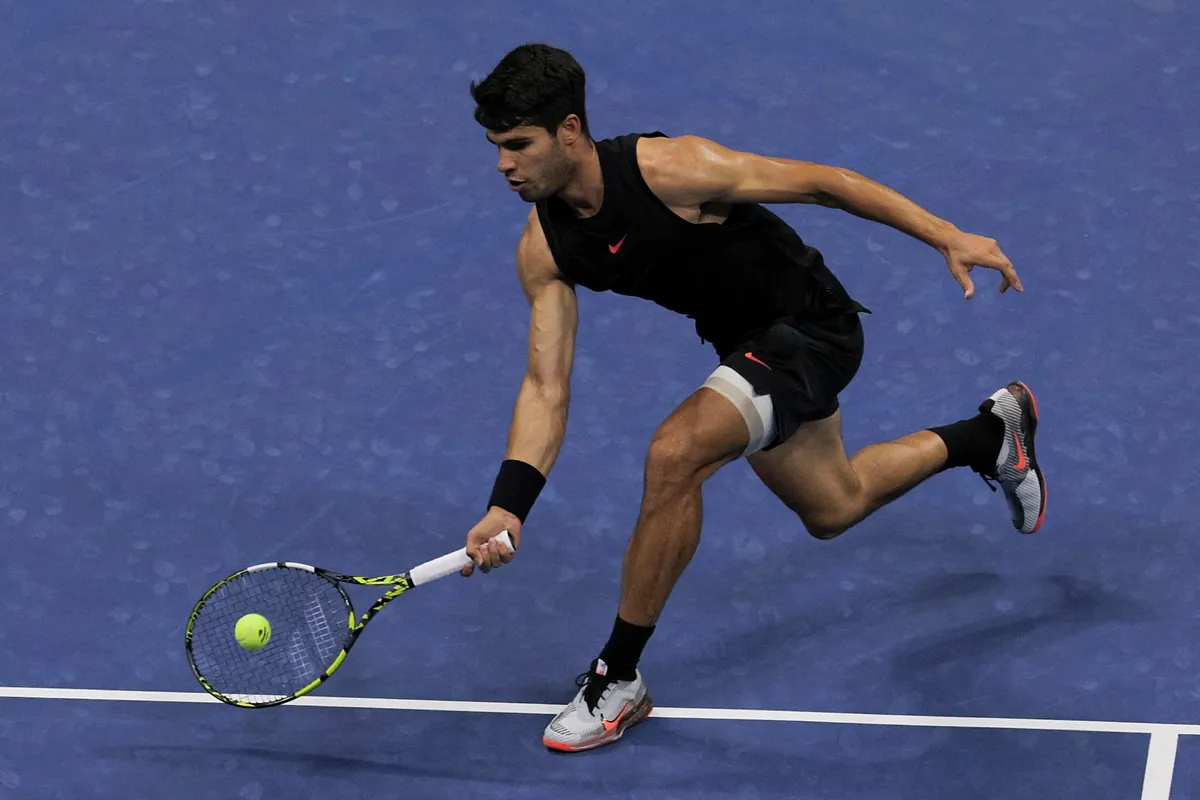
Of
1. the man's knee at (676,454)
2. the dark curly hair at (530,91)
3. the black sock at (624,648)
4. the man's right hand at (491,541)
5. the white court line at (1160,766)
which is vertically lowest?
the black sock at (624,648)

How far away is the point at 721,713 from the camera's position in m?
6.83

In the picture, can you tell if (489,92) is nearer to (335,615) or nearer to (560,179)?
(560,179)

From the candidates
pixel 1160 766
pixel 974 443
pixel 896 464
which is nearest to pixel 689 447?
pixel 896 464

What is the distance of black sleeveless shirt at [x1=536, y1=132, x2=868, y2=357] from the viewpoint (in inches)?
254

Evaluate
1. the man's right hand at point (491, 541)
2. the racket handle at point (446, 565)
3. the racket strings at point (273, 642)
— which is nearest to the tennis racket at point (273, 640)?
the racket strings at point (273, 642)

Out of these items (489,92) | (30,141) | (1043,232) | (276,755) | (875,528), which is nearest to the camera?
(489,92)

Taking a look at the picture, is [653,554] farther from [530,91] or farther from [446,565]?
[530,91]

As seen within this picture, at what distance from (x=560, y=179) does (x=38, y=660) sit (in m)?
2.37

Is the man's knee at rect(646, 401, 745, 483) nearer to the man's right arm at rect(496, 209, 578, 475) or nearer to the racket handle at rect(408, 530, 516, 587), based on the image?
the man's right arm at rect(496, 209, 578, 475)

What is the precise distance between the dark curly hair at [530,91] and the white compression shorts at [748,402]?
36.1 inches

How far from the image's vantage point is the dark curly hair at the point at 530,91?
20.1 feet

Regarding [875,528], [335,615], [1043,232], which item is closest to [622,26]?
[1043,232]

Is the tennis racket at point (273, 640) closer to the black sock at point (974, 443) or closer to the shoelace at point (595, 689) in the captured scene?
the shoelace at point (595, 689)

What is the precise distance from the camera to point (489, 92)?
20.2 ft
